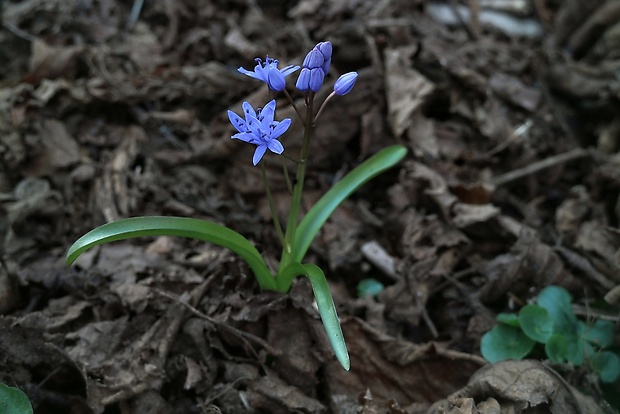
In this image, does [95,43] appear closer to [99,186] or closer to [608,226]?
[99,186]

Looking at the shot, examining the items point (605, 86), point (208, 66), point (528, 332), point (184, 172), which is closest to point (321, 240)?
point (184, 172)

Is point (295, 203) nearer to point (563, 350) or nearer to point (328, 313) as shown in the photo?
point (328, 313)

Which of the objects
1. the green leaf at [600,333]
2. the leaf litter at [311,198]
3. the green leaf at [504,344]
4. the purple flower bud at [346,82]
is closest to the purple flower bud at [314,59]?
the purple flower bud at [346,82]

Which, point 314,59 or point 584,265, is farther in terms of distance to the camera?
point 584,265

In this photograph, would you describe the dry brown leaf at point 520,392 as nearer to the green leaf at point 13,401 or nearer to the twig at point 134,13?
the green leaf at point 13,401

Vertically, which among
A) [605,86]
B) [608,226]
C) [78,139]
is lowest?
[608,226]

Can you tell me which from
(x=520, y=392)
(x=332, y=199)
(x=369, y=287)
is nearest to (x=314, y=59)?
(x=332, y=199)

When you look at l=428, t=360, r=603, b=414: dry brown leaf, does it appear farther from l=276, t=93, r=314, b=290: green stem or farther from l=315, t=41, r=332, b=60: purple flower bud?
l=315, t=41, r=332, b=60: purple flower bud
